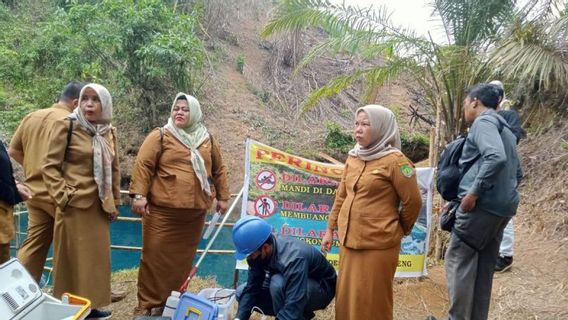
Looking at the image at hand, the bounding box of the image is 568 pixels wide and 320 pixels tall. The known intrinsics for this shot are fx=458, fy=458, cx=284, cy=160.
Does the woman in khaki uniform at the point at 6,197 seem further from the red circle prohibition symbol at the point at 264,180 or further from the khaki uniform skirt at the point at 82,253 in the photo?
the red circle prohibition symbol at the point at 264,180

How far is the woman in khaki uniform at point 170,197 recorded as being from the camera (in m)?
2.97

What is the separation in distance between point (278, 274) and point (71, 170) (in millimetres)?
1338

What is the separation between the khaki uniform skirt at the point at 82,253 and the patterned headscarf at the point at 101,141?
0.40 ft

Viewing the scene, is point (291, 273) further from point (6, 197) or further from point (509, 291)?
point (509, 291)

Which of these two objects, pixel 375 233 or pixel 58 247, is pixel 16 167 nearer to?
pixel 58 247

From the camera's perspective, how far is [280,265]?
2400 mm

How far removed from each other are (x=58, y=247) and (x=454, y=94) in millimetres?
3997

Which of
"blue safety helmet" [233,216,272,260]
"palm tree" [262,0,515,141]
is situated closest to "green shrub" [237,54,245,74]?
"palm tree" [262,0,515,141]

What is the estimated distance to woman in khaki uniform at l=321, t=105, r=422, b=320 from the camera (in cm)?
247

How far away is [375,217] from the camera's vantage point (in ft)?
8.14

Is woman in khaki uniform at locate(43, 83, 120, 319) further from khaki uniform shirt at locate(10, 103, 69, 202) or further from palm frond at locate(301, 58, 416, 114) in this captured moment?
palm frond at locate(301, 58, 416, 114)

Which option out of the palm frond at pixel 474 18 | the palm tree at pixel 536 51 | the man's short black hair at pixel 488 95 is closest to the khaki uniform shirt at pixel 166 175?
the man's short black hair at pixel 488 95

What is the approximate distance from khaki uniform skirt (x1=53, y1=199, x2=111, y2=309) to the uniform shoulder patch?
1.78m

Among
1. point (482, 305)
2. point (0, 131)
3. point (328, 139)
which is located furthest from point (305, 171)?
point (328, 139)
